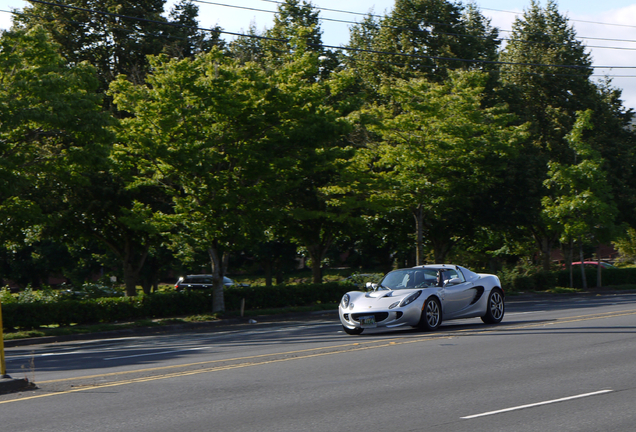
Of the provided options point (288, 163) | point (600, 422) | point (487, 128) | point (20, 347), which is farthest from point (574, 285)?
point (600, 422)

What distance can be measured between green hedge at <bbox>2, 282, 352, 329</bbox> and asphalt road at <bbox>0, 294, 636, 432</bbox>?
7860 millimetres

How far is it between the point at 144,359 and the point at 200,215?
12168 millimetres

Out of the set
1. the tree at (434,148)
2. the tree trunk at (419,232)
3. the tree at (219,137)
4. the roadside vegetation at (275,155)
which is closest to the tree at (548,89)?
the roadside vegetation at (275,155)

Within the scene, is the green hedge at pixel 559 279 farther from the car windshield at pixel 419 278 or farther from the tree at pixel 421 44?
the car windshield at pixel 419 278

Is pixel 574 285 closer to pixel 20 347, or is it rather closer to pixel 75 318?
pixel 75 318

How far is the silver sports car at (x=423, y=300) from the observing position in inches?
550

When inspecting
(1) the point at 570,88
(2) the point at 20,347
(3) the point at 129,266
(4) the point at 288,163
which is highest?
(1) the point at 570,88

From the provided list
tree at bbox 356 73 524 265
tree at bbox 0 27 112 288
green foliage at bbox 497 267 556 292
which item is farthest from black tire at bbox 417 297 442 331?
green foliage at bbox 497 267 556 292

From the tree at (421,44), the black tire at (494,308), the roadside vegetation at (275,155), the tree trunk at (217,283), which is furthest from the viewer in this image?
the tree at (421,44)

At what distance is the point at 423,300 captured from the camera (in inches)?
558

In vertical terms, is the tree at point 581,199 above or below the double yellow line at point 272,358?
above

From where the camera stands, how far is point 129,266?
30984 mm

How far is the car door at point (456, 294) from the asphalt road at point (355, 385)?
623mm

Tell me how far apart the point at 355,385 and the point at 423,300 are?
5997 mm
